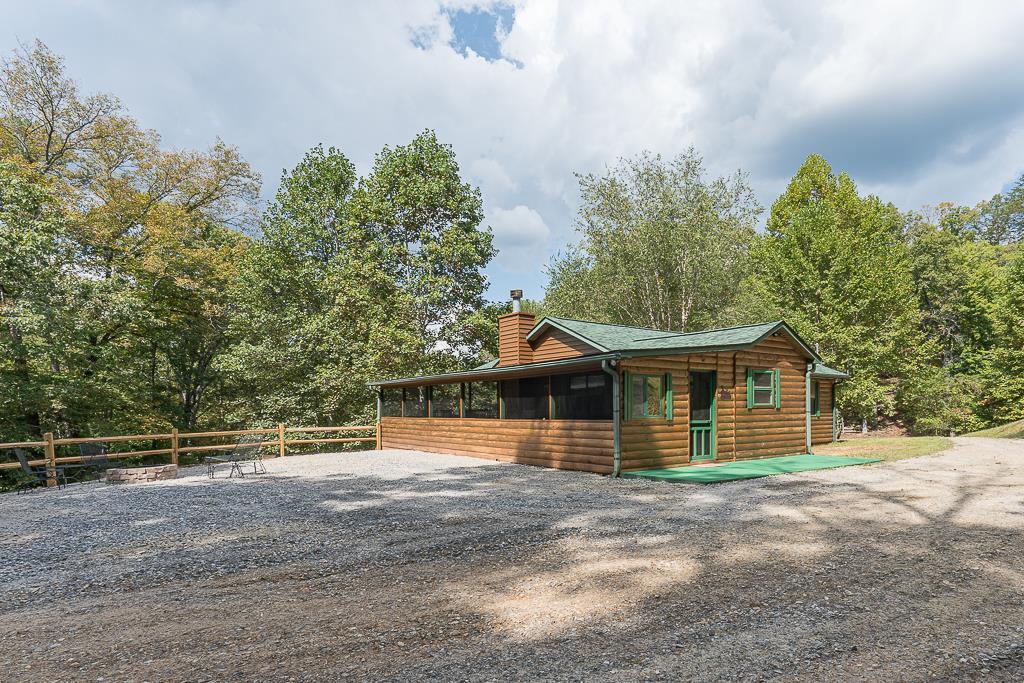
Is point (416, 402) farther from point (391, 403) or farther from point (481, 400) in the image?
point (481, 400)

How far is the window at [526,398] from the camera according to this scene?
12.9 m

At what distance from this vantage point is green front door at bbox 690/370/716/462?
39.1 feet

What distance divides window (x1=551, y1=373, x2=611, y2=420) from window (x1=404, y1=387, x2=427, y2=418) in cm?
645

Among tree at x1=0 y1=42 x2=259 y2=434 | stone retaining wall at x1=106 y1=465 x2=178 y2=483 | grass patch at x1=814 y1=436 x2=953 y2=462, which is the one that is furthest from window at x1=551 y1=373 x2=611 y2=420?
tree at x1=0 y1=42 x2=259 y2=434

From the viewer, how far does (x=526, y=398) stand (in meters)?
13.5

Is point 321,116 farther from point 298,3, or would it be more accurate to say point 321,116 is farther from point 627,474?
point 627,474

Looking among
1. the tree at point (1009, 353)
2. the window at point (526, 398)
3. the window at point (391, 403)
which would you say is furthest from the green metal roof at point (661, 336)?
the tree at point (1009, 353)

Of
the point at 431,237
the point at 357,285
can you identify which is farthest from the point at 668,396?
the point at 431,237

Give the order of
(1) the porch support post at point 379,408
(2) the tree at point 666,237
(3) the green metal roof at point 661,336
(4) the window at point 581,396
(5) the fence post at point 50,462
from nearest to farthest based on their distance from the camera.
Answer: (5) the fence post at point 50,462 → (4) the window at point 581,396 → (3) the green metal roof at point 661,336 → (1) the porch support post at point 379,408 → (2) the tree at point 666,237

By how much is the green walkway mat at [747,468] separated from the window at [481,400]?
5.26 meters

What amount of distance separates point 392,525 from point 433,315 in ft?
57.1

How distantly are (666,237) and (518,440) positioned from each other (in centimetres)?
1608

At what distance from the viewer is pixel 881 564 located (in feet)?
14.9

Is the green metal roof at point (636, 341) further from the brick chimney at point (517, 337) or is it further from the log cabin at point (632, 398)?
the brick chimney at point (517, 337)
